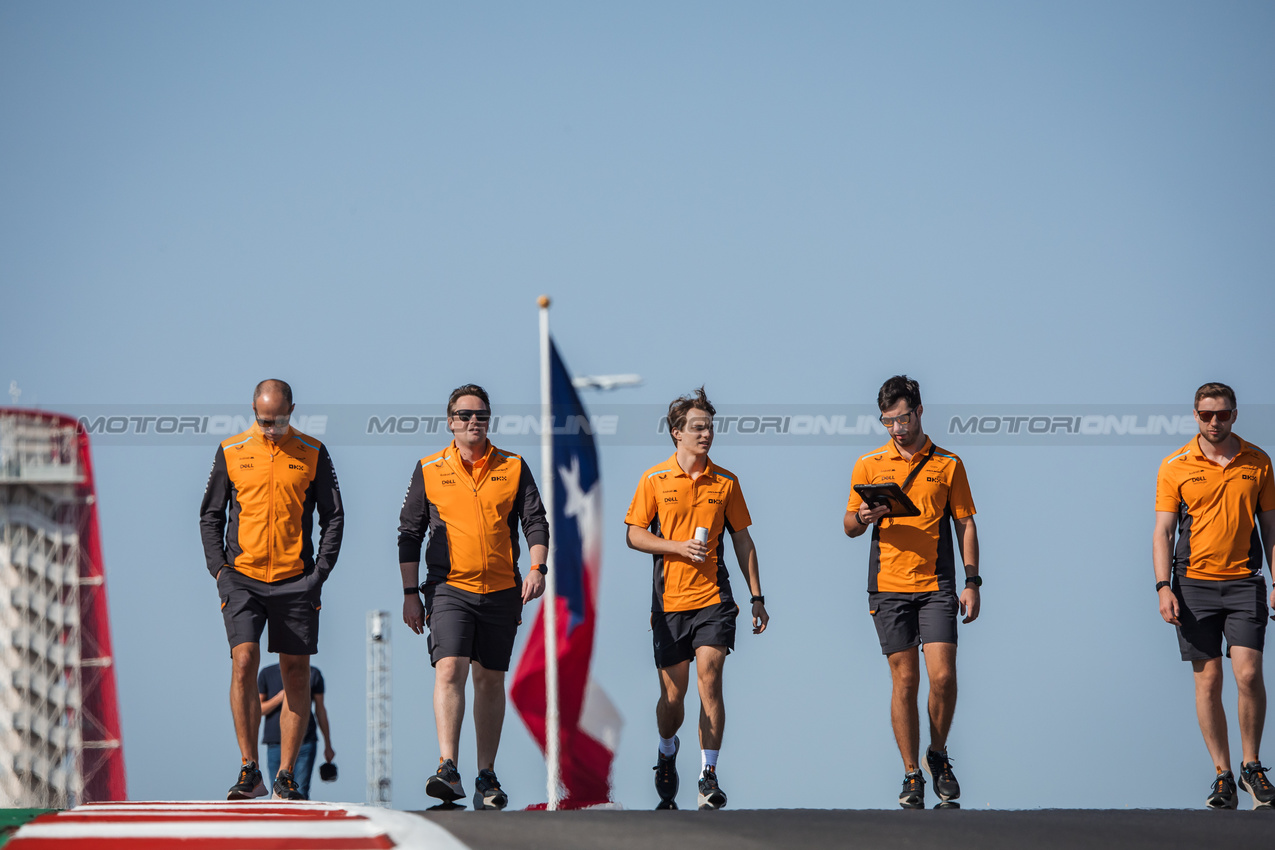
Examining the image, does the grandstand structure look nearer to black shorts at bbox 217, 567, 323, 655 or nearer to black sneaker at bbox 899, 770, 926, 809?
black shorts at bbox 217, 567, 323, 655

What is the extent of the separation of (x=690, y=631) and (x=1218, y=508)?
3491 millimetres

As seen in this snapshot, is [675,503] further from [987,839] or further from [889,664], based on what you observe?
[987,839]

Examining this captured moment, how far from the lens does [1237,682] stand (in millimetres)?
8930

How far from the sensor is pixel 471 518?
8.69 meters

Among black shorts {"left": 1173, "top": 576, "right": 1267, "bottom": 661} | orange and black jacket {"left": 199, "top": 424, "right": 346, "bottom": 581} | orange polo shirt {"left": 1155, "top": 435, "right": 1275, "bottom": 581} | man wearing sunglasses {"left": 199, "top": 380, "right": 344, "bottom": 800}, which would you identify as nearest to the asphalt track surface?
black shorts {"left": 1173, "top": 576, "right": 1267, "bottom": 661}

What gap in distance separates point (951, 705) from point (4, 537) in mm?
38250

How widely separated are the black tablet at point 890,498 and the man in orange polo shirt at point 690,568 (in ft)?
2.94

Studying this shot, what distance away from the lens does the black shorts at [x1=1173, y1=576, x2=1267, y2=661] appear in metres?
8.89

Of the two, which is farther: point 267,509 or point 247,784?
point 267,509

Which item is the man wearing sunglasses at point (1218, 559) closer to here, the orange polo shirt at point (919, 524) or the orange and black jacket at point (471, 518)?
the orange polo shirt at point (919, 524)

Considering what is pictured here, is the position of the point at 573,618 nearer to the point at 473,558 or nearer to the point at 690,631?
the point at 690,631

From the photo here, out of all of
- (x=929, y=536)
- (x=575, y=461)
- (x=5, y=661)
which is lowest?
(x=5, y=661)

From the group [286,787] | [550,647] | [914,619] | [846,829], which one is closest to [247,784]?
[286,787]

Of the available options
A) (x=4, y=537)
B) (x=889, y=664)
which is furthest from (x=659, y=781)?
(x=4, y=537)
